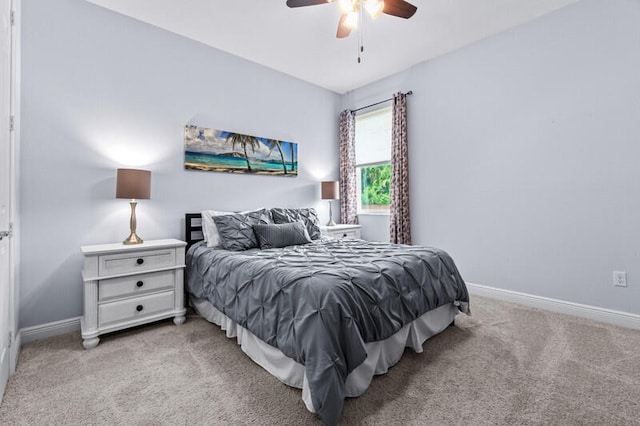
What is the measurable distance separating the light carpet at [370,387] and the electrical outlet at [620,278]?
39cm

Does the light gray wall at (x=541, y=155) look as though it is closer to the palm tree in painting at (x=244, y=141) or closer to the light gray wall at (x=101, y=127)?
the palm tree in painting at (x=244, y=141)

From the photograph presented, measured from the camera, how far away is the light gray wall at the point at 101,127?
7.82 feet

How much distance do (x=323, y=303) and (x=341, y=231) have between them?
264cm

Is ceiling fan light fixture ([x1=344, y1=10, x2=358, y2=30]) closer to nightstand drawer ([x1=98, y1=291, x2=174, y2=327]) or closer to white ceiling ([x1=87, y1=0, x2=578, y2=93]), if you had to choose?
white ceiling ([x1=87, y1=0, x2=578, y2=93])

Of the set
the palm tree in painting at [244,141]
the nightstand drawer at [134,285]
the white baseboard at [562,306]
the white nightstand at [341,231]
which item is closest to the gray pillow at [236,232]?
the nightstand drawer at [134,285]

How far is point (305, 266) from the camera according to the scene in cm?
193

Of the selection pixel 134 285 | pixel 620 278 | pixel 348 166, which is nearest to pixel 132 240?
pixel 134 285

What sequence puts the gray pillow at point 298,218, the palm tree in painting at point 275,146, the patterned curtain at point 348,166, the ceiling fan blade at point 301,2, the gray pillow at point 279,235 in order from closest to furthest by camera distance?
the ceiling fan blade at point 301,2 < the gray pillow at point 279,235 < the gray pillow at point 298,218 < the palm tree in painting at point 275,146 < the patterned curtain at point 348,166

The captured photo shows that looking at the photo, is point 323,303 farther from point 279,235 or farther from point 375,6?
point 375,6

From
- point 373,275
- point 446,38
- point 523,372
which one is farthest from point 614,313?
point 446,38

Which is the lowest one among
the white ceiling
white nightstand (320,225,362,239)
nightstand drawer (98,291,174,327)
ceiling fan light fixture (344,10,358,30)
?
nightstand drawer (98,291,174,327)

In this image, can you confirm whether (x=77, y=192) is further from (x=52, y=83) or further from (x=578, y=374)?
(x=578, y=374)

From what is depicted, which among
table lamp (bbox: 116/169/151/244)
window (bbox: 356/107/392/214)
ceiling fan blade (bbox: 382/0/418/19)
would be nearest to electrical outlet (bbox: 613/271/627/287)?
window (bbox: 356/107/392/214)

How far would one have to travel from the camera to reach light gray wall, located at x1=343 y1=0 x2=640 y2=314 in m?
2.52
